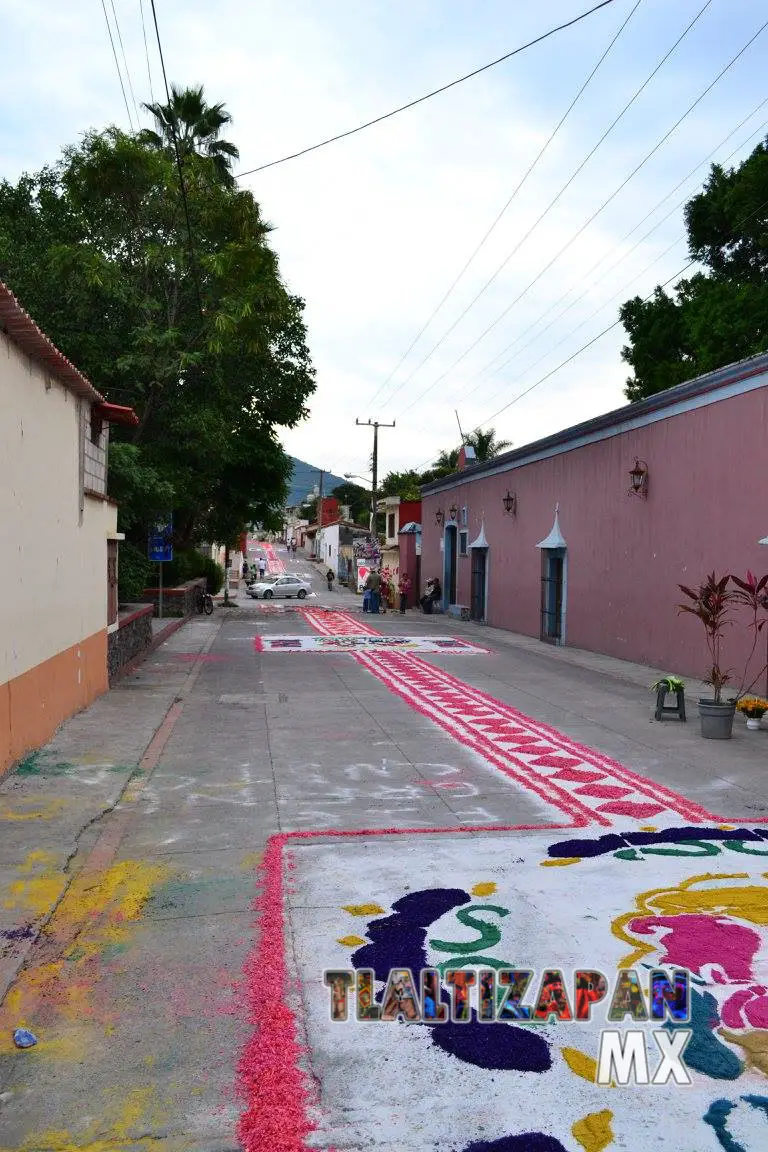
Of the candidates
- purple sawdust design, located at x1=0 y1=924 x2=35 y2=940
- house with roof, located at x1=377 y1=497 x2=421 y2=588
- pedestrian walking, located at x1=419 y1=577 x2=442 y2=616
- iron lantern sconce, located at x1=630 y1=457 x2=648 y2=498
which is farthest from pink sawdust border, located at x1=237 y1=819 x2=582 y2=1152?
house with roof, located at x1=377 y1=497 x2=421 y2=588

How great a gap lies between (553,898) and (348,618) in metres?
26.5

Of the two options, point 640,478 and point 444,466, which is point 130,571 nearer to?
point 640,478

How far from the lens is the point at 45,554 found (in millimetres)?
9898

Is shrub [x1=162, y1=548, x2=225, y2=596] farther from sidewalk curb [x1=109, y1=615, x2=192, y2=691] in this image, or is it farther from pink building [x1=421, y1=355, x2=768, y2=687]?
pink building [x1=421, y1=355, x2=768, y2=687]

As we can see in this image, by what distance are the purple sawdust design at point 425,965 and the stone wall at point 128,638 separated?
9857mm

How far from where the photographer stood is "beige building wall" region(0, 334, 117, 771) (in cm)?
841

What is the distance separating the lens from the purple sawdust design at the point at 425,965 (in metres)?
3.84

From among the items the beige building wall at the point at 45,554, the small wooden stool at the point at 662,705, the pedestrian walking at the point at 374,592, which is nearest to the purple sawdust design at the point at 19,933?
the beige building wall at the point at 45,554

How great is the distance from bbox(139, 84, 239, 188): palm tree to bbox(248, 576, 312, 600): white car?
22769 mm

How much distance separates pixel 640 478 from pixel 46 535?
11.7 meters

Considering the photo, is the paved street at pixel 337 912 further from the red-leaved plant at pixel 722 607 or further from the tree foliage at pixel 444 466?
the tree foliage at pixel 444 466

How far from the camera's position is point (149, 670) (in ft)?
54.4

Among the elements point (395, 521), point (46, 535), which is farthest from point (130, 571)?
point (395, 521)

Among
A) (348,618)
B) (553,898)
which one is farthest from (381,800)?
(348,618)
